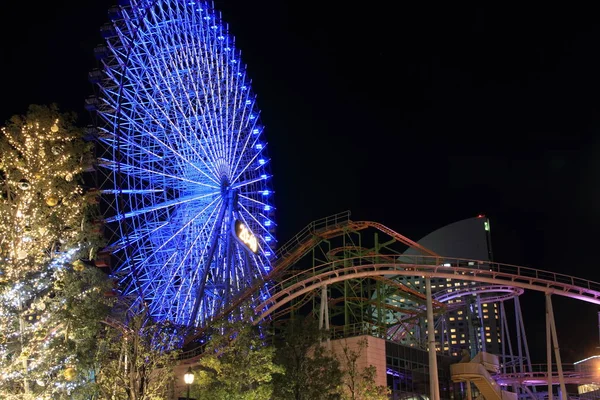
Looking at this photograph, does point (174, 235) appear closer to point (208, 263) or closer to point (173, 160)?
point (208, 263)

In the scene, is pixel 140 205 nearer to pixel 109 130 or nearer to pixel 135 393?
pixel 109 130

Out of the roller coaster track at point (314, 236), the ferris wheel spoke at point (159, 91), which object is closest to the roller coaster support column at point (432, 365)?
the roller coaster track at point (314, 236)

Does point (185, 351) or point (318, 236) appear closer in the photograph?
point (185, 351)

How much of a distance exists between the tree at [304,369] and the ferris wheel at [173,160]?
33.9 ft

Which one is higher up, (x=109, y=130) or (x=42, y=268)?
(x=109, y=130)

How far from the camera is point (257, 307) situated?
1299 inches

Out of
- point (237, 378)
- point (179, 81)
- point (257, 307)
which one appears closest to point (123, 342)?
point (237, 378)

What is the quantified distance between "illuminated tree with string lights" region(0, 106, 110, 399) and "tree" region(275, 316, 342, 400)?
31.5 ft

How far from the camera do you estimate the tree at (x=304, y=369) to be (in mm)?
26016

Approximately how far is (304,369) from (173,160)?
1685 cm

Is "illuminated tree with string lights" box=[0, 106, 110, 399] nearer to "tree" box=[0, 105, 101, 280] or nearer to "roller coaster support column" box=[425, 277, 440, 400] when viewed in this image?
"tree" box=[0, 105, 101, 280]

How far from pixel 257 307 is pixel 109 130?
13286mm

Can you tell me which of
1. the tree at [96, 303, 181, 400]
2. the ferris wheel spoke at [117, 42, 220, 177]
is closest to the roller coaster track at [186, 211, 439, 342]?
the ferris wheel spoke at [117, 42, 220, 177]

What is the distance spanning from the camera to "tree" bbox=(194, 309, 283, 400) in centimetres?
2277
